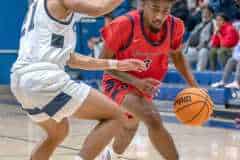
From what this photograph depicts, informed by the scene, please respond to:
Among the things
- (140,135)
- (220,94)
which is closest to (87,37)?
(220,94)

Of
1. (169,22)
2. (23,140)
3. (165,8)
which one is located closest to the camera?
(165,8)

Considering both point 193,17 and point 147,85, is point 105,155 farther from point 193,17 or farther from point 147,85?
point 193,17

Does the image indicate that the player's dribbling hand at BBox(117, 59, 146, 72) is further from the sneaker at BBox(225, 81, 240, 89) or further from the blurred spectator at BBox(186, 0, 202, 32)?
the blurred spectator at BBox(186, 0, 202, 32)

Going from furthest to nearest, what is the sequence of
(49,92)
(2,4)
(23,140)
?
(2,4)
(23,140)
(49,92)

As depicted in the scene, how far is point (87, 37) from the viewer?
731 inches

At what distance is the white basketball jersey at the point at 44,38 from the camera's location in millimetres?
5164

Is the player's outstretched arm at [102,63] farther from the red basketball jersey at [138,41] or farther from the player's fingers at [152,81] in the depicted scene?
the red basketball jersey at [138,41]

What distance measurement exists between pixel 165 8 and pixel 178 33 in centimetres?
58

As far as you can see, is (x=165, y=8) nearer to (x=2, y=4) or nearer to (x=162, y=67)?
(x=162, y=67)

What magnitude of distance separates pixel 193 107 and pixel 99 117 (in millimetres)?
1189

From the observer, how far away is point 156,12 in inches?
236

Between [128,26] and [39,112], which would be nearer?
[39,112]

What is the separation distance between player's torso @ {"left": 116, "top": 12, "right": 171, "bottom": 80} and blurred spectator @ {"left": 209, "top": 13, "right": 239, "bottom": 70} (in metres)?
8.61

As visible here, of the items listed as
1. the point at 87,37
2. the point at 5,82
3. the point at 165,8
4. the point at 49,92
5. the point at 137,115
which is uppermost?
the point at 165,8
